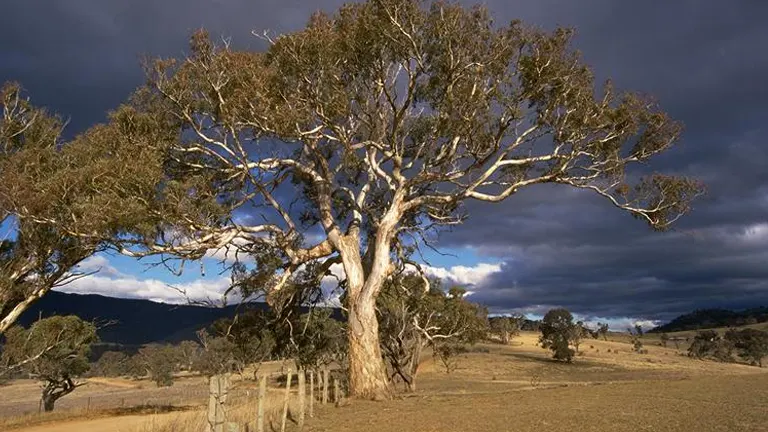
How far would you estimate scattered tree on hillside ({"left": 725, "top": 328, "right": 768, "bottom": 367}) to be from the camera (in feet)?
194

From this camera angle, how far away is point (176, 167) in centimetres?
2023

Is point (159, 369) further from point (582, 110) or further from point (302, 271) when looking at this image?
point (582, 110)

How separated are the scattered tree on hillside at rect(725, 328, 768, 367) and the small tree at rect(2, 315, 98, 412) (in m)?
54.8

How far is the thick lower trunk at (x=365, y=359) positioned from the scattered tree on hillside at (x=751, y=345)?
51743 millimetres

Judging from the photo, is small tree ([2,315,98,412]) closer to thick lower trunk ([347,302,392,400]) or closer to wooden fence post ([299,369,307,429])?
thick lower trunk ([347,302,392,400])

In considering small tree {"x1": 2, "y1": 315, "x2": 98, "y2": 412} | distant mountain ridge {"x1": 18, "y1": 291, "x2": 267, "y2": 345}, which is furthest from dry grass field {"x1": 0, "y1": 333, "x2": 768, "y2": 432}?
distant mountain ridge {"x1": 18, "y1": 291, "x2": 267, "y2": 345}

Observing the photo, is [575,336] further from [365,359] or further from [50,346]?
[50,346]

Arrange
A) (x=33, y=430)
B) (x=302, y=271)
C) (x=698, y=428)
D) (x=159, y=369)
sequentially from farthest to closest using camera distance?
(x=159, y=369), (x=302, y=271), (x=33, y=430), (x=698, y=428)

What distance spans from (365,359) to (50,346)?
39.2 ft

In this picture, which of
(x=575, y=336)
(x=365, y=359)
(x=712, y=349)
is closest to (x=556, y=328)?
(x=575, y=336)

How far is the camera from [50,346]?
74.0ft

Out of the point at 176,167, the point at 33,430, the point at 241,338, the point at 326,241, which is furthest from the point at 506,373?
the point at 33,430

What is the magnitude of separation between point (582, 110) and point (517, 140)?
6.61 ft

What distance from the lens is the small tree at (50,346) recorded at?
21.6 m
